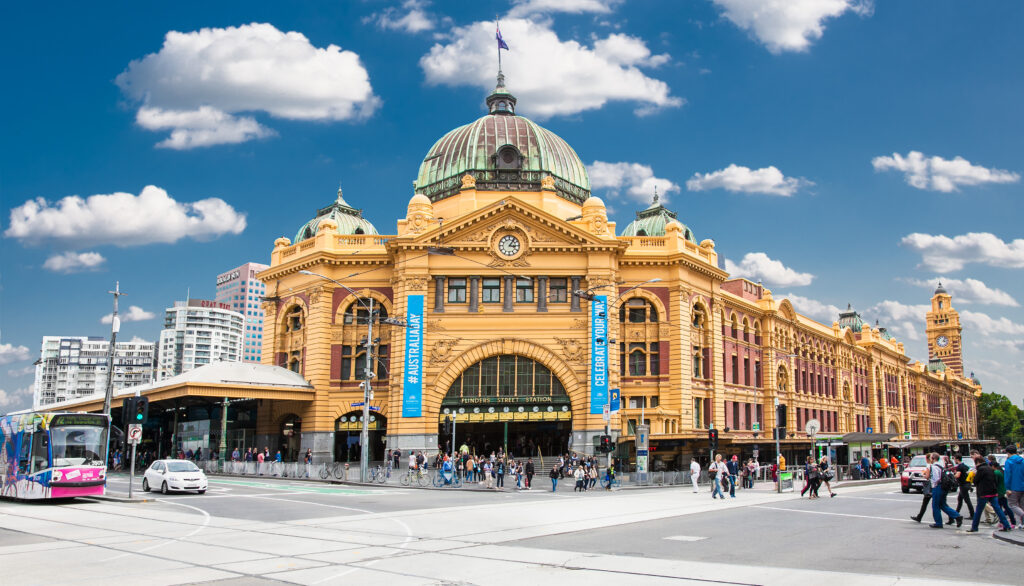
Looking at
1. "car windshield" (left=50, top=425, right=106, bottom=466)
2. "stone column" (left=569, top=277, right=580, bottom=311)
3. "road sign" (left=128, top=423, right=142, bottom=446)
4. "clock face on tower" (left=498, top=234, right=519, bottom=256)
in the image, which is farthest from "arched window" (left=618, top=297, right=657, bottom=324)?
"car windshield" (left=50, top=425, right=106, bottom=466)

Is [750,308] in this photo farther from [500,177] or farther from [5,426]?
[5,426]

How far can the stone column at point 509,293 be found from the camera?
56000 millimetres

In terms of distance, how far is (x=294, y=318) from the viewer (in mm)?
63656

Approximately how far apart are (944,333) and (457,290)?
500 feet

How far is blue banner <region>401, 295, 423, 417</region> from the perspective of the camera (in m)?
54.2

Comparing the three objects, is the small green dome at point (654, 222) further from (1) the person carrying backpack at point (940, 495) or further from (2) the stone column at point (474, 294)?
(1) the person carrying backpack at point (940, 495)

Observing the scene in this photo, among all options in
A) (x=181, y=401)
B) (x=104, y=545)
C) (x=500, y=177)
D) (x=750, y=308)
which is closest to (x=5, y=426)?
(x=104, y=545)

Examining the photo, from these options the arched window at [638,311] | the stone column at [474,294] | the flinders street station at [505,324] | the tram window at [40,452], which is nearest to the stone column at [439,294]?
the flinders street station at [505,324]

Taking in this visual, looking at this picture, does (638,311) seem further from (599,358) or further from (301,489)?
(301,489)

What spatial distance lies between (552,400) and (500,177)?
18441mm

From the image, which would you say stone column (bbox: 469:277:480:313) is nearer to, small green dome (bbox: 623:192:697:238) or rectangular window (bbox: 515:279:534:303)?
rectangular window (bbox: 515:279:534:303)

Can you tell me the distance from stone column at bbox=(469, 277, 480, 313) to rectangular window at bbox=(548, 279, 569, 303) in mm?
4887

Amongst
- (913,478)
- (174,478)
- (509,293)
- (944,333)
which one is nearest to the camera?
(174,478)

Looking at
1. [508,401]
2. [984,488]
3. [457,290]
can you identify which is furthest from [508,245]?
[984,488]
